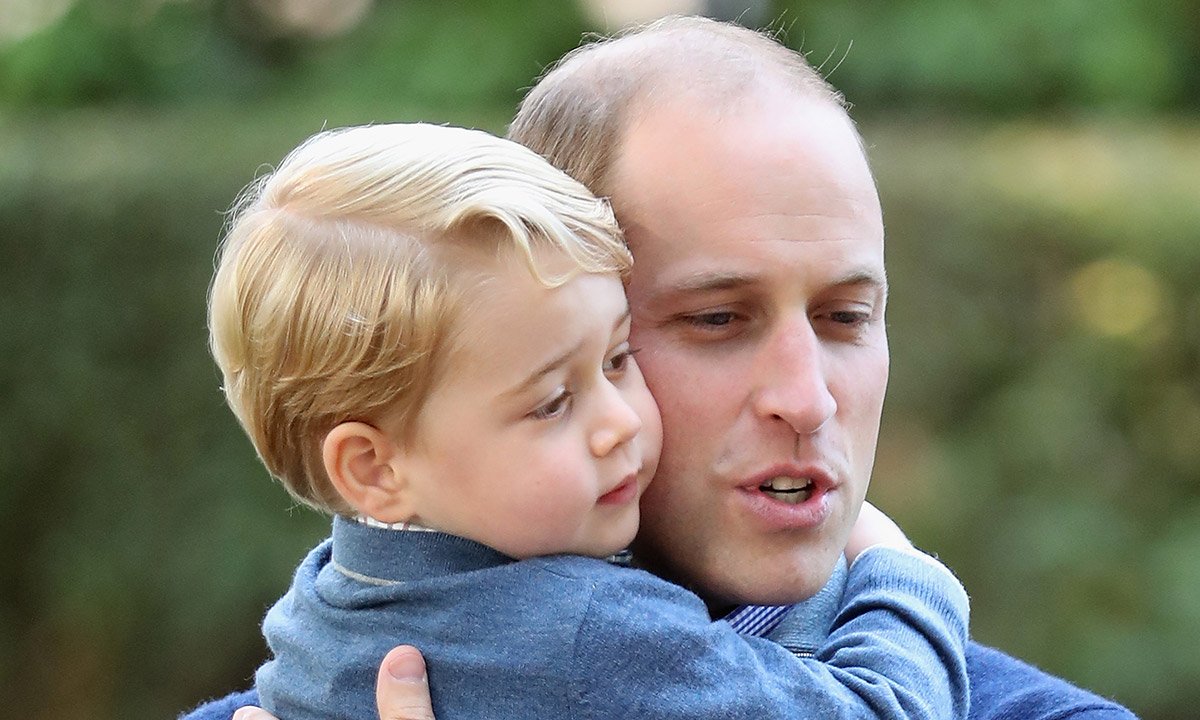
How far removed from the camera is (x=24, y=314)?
629 cm

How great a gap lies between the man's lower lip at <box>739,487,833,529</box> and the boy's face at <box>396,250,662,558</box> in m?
0.28

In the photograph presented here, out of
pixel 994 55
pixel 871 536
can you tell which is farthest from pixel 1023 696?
pixel 994 55

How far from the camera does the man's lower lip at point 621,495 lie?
6.91 feet

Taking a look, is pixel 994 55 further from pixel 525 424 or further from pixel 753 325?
pixel 525 424

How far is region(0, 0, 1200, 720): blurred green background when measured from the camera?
18.5 ft

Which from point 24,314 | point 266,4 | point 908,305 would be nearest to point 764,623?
point 908,305

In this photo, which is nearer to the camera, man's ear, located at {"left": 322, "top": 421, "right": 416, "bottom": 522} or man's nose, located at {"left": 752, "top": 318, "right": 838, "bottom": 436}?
man's ear, located at {"left": 322, "top": 421, "right": 416, "bottom": 522}

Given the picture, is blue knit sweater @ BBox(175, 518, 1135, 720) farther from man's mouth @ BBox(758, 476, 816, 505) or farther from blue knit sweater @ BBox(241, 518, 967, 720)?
man's mouth @ BBox(758, 476, 816, 505)

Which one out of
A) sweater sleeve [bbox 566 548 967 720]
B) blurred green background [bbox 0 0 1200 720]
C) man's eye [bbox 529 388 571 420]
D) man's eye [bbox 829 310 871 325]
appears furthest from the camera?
blurred green background [bbox 0 0 1200 720]

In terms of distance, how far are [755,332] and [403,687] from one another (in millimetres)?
710

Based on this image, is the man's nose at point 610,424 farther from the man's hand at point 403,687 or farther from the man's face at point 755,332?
the man's hand at point 403,687

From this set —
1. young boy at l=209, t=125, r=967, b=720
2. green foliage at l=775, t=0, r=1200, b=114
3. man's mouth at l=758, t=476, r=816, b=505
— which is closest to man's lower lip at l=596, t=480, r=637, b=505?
young boy at l=209, t=125, r=967, b=720

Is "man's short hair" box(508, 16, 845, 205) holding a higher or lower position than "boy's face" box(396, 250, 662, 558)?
higher

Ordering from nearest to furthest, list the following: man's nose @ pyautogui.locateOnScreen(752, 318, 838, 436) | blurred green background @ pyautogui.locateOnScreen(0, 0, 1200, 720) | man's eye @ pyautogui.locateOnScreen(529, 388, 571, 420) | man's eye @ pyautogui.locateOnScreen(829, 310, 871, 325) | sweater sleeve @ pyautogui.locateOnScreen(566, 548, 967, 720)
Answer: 1. sweater sleeve @ pyautogui.locateOnScreen(566, 548, 967, 720)
2. man's eye @ pyautogui.locateOnScreen(529, 388, 571, 420)
3. man's nose @ pyautogui.locateOnScreen(752, 318, 838, 436)
4. man's eye @ pyautogui.locateOnScreen(829, 310, 871, 325)
5. blurred green background @ pyautogui.locateOnScreen(0, 0, 1200, 720)
